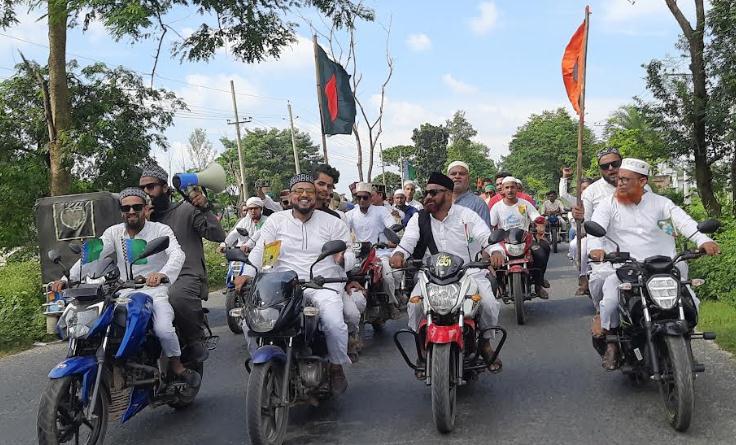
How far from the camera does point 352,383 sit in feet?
20.6

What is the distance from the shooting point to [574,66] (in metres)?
10.8

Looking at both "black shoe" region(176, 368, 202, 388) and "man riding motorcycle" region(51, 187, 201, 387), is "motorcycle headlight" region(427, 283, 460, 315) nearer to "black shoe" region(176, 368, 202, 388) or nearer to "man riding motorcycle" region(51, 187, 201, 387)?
"man riding motorcycle" region(51, 187, 201, 387)

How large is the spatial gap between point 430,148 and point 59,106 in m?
69.7

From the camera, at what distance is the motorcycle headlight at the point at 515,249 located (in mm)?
8750

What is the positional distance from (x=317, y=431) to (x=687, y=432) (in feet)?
7.89

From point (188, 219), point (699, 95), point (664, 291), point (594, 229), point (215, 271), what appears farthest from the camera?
point (699, 95)

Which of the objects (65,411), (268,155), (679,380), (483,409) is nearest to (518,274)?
(483,409)

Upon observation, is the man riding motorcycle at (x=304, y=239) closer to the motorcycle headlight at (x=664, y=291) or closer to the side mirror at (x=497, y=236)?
the side mirror at (x=497, y=236)

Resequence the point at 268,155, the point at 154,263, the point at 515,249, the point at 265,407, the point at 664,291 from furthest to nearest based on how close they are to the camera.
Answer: the point at 268,155
the point at 515,249
the point at 154,263
the point at 664,291
the point at 265,407

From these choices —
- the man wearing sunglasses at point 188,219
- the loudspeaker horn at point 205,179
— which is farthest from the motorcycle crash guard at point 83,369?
the loudspeaker horn at point 205,179

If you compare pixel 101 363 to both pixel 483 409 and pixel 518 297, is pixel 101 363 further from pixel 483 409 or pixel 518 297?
pixel 518 297

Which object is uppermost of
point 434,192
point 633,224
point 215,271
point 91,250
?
point 434,192

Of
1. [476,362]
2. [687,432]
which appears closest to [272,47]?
[476,362]

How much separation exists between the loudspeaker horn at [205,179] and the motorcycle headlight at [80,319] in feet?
6.91
